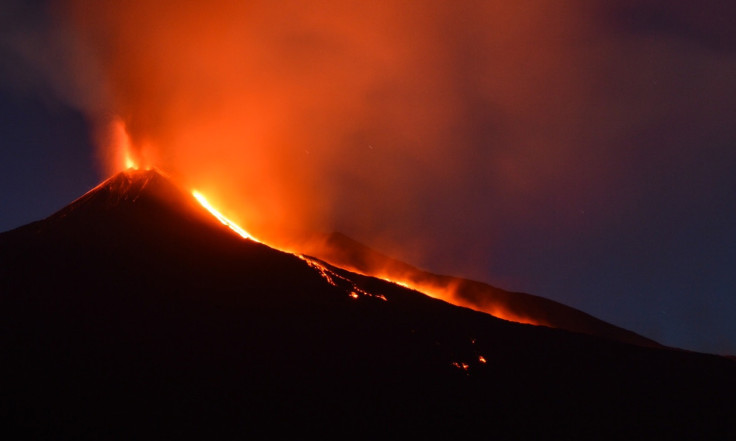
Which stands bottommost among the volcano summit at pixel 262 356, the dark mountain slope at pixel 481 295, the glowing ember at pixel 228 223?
the volcano summit at pixel 262 356

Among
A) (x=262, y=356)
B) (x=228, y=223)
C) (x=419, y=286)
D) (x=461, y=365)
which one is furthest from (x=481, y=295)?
(x=262, y=356)

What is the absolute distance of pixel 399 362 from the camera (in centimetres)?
2005

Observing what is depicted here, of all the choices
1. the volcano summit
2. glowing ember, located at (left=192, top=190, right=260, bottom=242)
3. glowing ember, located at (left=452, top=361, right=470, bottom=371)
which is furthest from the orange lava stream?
glowing ember, located at (left=452, top=361, right=470, bottom=371)

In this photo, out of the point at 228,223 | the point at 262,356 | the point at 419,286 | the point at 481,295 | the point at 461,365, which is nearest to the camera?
the point at 262,356

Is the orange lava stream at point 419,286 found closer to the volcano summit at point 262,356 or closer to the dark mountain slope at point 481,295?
the dark mountain slope at point 481,295

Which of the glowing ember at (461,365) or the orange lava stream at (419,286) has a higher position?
the orange lava stream at (419,286)

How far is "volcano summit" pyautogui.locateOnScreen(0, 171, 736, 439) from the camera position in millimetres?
15008

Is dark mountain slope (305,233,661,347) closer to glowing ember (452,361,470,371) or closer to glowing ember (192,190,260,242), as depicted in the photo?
glowing ember (192,190,260,242)

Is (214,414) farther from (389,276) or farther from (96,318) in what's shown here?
(389,276)

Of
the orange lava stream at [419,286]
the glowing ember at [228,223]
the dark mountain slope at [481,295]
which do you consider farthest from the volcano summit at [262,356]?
the dark mountain slope at [481,295]

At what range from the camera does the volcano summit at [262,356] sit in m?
15.0

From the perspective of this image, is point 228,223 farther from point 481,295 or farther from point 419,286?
point 481,295

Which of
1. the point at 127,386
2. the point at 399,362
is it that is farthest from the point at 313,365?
the point at 127,386

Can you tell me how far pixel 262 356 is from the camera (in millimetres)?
17922
